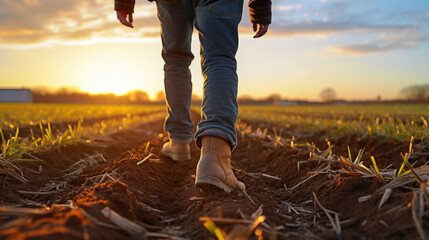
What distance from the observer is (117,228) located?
1.17m

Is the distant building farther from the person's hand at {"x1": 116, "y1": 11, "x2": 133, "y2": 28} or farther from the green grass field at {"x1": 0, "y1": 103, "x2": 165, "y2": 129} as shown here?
the person's hand at {"x1": 116, "y1": 11, "x2": 133, "y2": 28}

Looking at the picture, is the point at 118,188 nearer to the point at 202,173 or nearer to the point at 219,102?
the point at 202,173

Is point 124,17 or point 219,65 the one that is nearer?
point 219,65

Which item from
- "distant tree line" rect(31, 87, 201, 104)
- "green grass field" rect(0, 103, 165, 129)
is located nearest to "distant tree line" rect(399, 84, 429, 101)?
"distant tree line" rect(31, 87, 201, 104)

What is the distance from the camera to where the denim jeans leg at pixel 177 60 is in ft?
7.76

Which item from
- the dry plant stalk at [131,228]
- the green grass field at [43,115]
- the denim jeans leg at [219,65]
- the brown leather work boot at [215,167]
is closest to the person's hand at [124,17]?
the denim jeans leg at [219,65]

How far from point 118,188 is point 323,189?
1216 millimetres

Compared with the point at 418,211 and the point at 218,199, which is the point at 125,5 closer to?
the point at 218,199

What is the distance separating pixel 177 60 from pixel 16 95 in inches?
2842

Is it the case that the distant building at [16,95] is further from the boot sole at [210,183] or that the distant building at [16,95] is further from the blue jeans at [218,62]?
the boot sole at [210,183]

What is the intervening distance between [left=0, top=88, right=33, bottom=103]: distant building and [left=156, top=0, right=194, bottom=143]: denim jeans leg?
6605 centimetres

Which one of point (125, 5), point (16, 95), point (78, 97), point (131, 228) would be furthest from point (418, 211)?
point (16, 95)

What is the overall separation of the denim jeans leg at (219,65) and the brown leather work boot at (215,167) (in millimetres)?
54

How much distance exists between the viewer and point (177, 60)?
8.98 feet
